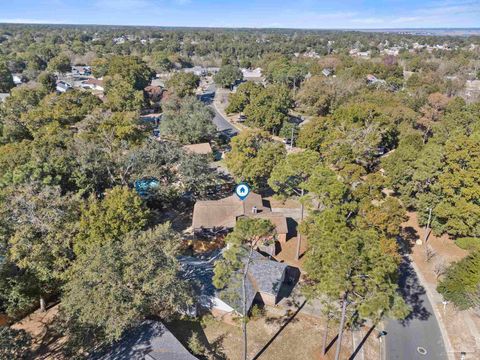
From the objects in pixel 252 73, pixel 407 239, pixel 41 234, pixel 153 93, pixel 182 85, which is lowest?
pixel 407 239

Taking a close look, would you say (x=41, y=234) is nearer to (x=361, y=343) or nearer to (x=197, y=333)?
(x=197, y=333)

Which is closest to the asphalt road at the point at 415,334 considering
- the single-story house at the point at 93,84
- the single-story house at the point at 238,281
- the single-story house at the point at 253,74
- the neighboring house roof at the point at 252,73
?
the single-story house at the point at 238,281

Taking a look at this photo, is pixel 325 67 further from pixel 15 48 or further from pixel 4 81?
pixel 15 48

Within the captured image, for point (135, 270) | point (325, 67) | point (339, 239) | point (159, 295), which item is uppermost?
point (325, 67)

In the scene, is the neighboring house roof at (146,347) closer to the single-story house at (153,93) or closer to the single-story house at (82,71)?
the single-story house at (153,93)

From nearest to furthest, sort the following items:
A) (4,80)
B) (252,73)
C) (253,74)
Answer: (4,80) < (253,74) < (252,73)

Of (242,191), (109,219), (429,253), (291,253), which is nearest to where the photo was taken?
(109,219)

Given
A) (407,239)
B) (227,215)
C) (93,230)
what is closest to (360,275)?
(93,230)

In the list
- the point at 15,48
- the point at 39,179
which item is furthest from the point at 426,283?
the point at 15,48
